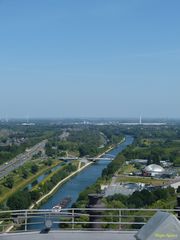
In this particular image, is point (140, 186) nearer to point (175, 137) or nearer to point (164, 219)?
point (164, 219)

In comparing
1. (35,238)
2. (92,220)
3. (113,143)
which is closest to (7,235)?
(35,238)

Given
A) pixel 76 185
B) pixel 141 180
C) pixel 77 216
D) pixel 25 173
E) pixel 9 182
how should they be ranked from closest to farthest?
pixel 77 216 < pixel 76 185 < pixel 9 182 < pixel 141 180 < pixel 25 173

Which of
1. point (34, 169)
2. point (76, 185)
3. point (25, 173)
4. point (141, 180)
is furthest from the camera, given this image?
point (34, 169)

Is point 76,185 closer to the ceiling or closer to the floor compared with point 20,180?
closer to the ceiling

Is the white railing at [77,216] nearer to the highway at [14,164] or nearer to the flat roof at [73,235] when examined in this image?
the flat roof at [73,235]

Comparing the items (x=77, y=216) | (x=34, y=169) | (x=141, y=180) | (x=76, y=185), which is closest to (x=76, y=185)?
(x=76, y=185)

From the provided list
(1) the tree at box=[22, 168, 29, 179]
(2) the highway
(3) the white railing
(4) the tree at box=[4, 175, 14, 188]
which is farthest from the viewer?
(2) the highway

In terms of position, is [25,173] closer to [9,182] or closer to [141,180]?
[9,182]

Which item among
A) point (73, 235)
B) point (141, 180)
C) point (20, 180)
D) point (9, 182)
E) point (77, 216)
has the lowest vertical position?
point (20, 180)

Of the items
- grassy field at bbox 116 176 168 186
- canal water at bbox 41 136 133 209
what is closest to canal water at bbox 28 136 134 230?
canal water at bbox 41 136 133 209

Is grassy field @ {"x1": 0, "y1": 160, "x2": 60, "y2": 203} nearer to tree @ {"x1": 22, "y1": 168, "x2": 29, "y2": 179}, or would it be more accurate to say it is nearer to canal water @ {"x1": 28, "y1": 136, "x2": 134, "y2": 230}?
tree @ {"x1": 22, "y1": 168, "x2": 29, "y2": 179}

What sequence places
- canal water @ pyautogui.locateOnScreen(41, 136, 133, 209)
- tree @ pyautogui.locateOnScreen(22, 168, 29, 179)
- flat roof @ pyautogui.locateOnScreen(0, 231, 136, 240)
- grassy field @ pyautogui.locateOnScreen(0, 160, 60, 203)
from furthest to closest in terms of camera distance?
tree @ pyautogui.locateOnScreen(22, 168, 29, 179), grassy field @ pyautogui.locateOnScreen(0, 160, 60, 203), canal water @ pyautogui.locateOnScreen(41, 136, 133, 209), flat roof @ pyautogui.locateOnScreen(0, 231, 136, 240)
